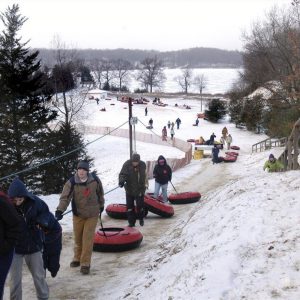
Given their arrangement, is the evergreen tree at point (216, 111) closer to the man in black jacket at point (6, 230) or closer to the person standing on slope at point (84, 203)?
the person standing on slope at point (84, 203)

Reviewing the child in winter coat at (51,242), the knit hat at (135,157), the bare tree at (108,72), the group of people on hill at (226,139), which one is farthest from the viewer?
the bare tree at (108,72)

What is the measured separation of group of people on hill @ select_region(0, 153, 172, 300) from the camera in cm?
466

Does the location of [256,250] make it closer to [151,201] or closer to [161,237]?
[161,237]

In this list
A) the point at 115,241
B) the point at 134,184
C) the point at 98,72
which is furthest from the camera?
the point at 98,72

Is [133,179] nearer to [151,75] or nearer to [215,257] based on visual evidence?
[215,257]

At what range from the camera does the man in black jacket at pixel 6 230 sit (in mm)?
4594

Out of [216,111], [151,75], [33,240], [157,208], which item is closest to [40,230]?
[33,240]

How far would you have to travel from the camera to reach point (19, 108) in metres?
29.7

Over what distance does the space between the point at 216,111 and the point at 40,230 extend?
58.4 m

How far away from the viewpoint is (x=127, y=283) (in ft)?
23.0

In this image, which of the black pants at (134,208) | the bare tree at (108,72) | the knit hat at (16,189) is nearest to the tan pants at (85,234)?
the knit hat at (16,189)

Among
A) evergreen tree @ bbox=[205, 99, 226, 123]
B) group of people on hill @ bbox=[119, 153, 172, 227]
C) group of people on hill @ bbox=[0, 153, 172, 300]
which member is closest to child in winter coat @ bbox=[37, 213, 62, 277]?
group of people on hill @ bbox=[0, 153, 172, 300]

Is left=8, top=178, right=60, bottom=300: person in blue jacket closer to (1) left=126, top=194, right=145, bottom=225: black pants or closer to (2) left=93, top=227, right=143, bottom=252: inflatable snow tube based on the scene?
(2) left=93, top=227, right=143, bottom=252: inflatable snow tube

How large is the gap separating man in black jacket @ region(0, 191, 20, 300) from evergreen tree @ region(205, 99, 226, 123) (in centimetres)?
5941
